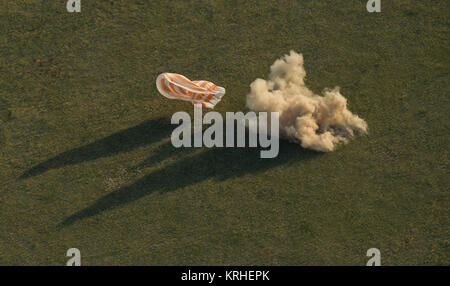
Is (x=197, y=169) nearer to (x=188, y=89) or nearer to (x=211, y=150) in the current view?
(x=211, y=150)

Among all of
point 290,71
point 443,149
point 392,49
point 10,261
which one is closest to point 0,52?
point 10,261

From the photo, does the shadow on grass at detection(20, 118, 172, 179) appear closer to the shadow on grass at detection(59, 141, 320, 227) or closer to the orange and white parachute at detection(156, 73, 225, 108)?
the shadow on grass at detection(59, 141, 320, 227)

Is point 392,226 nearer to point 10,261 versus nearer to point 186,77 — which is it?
point 186,77

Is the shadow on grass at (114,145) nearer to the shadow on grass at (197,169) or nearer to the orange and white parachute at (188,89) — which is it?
the shadow on grass at (197,169)

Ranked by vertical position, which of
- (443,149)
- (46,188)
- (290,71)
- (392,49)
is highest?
(392,49)

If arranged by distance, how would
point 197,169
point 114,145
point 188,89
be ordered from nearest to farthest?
1. point 197,169
2. point 188,89
3. point 114,145

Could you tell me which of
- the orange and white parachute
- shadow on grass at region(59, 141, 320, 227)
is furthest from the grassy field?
the orange and white parachute

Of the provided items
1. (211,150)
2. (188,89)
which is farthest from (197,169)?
(188,89)
